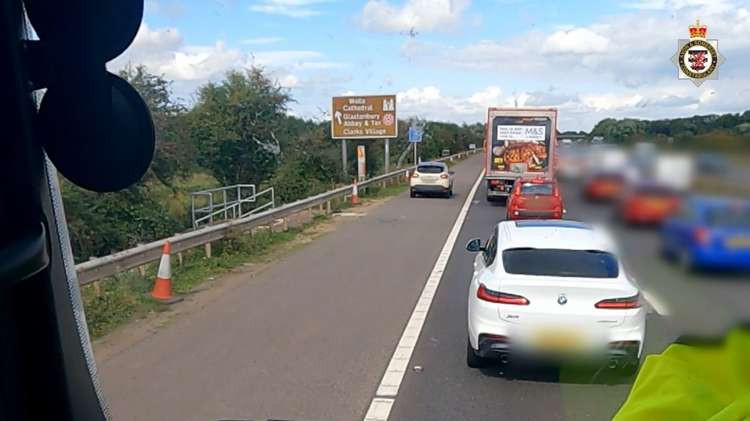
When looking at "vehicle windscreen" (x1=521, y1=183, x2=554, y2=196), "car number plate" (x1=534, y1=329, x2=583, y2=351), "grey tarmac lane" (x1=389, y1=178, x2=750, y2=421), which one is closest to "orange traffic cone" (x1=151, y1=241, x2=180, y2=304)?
"grey tarmac lane" (x1=389, y1=178, x2=750, y2=421)

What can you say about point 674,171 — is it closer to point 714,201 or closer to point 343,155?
point 714,201

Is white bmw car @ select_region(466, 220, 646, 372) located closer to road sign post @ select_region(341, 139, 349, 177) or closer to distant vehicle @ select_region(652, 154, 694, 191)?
distant vehicle @ select_region(652, 154, 694, 191)

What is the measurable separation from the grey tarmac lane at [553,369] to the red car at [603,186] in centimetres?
2

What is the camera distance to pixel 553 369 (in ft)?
21.4

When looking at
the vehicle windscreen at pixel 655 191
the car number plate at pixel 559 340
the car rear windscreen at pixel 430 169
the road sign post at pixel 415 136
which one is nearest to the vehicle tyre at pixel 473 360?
the car number plate at pixel 559 340

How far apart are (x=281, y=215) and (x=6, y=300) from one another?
1681 centimetres

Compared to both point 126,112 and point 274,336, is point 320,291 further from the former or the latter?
point 126,112

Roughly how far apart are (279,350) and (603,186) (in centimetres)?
638

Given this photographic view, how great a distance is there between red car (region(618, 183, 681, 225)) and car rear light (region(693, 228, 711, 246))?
47mm

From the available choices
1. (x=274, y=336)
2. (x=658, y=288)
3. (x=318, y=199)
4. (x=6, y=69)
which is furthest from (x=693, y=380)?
(x=318, y=199)

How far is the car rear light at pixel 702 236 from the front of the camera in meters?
1.14

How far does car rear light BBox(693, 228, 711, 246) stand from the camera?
114cm

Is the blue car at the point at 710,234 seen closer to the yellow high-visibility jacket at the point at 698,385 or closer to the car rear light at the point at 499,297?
the yellow high-visibility jacket at the point at 698,385

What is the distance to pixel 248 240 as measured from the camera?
15.6 m
